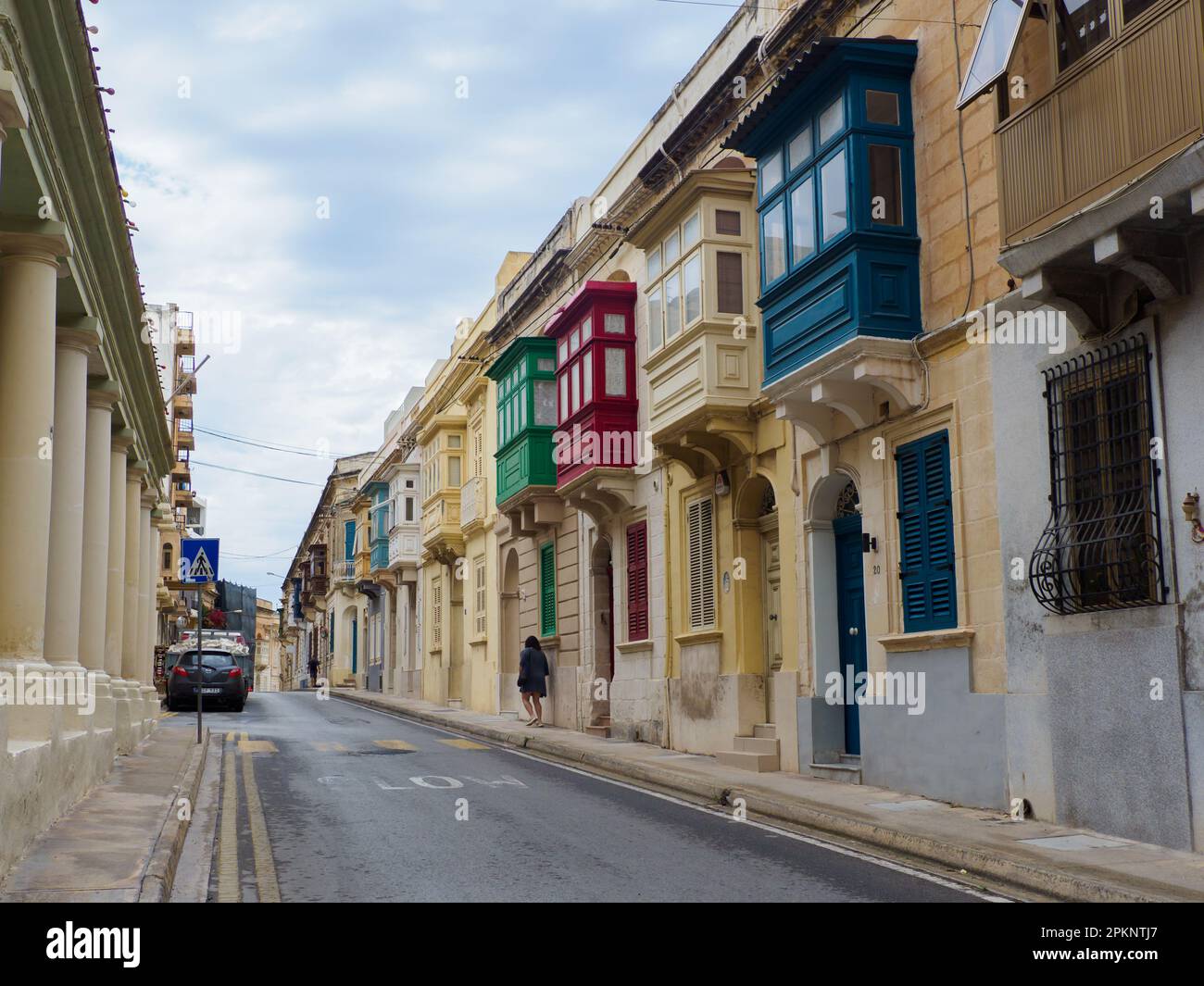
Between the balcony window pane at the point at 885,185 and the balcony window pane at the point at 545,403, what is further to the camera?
the balcony window pane at the point at 545,403

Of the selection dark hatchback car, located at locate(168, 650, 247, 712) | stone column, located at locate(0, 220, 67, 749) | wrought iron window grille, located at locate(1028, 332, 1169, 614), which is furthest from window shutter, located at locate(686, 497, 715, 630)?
dark hatchback car, located at locate(168, 650, 247, 712)

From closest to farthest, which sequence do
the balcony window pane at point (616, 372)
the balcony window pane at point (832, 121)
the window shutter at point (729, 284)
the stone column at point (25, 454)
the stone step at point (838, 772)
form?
the stone column at point (25, 454) → the balcony window pane at point (832, 121) → the stone step at point (838, 772) → the window shutter at point (729, 284) → the balcony window pane at point (616, 372)

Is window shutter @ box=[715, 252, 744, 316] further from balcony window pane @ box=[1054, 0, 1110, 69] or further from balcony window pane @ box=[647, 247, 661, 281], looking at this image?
balcony window pane @ box=[1054, 0, 1110, 69]

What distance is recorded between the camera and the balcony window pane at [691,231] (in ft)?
58.3

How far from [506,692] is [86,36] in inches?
843

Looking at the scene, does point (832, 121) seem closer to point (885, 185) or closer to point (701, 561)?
point (885, 185)

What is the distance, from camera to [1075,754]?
10.8m

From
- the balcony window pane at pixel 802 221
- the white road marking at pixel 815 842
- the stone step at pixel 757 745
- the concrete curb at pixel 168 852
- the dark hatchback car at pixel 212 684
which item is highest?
the balcony window pane at pixel 802 221

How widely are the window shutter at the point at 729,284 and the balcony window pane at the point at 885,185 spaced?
379 cm

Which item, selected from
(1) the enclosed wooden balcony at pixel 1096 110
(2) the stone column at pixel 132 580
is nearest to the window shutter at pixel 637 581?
(2) the stone column at pixel 132 580

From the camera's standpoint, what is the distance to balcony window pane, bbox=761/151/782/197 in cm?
1572

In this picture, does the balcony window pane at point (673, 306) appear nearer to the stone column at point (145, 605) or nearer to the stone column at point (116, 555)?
the stone column at point (116, 555)

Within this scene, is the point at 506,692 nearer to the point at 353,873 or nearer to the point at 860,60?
the point at 860,60

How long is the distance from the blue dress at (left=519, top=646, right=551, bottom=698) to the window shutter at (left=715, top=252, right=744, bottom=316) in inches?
389
